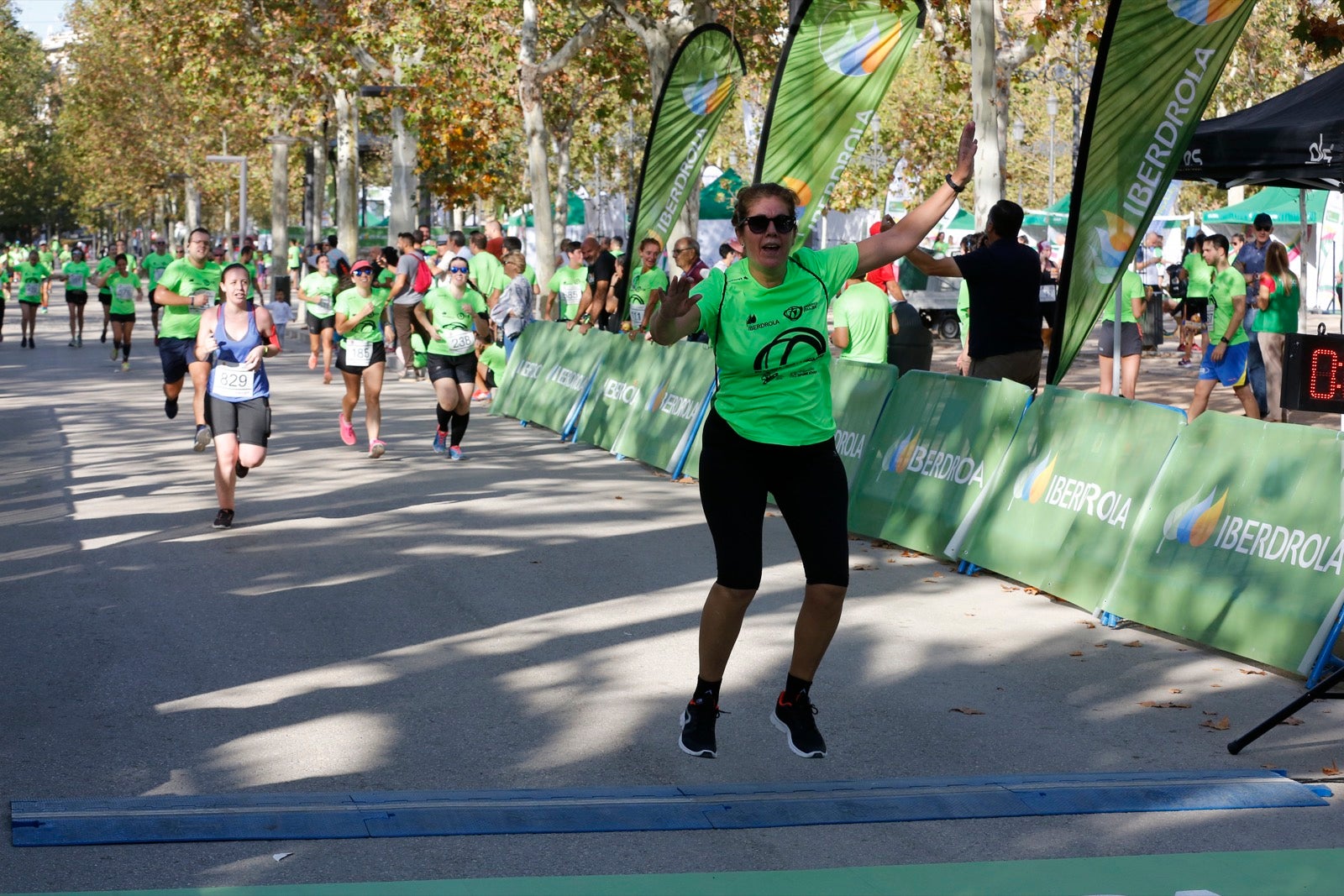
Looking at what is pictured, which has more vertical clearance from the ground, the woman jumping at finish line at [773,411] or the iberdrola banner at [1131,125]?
the iberdrola banner at [1131,125]

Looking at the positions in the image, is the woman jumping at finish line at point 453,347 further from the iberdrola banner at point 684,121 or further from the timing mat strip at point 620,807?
the timing mat strip at point 620,807

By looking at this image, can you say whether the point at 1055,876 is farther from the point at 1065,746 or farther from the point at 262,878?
the point at 262,878

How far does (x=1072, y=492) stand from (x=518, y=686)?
3367 mm

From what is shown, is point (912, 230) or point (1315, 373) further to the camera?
point (1315, 373)

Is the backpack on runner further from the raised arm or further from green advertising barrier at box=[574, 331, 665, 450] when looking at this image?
the raised arm

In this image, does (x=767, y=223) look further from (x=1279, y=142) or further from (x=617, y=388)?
(x=617, y=388)

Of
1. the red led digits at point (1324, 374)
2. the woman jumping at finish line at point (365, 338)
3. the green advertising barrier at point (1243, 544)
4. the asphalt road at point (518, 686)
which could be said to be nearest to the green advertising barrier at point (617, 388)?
the woman jumping at finish line at point (365, 338)

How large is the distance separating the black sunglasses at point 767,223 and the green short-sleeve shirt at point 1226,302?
9.94 m

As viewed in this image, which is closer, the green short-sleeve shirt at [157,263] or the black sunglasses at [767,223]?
the black sunglasses at [767,223]

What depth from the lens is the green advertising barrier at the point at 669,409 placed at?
541 inches

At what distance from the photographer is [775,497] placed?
5680 millimetres

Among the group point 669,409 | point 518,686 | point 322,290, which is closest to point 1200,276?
point 669,409

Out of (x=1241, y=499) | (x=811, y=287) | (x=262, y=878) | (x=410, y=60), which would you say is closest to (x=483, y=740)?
(x=262, y=878)

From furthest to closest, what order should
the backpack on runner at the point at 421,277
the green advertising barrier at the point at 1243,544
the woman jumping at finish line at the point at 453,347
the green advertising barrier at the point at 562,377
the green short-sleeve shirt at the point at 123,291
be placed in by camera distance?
1. the green short-sleeve shirt at the point at 123,291
2. the backpack on runner at the point at 421,277
3. the green advertising barrier at the point at 562,377
4. the woman jumping at finish line at the point at 453,347
5. the green advertising barrier at the point at 1243,544
